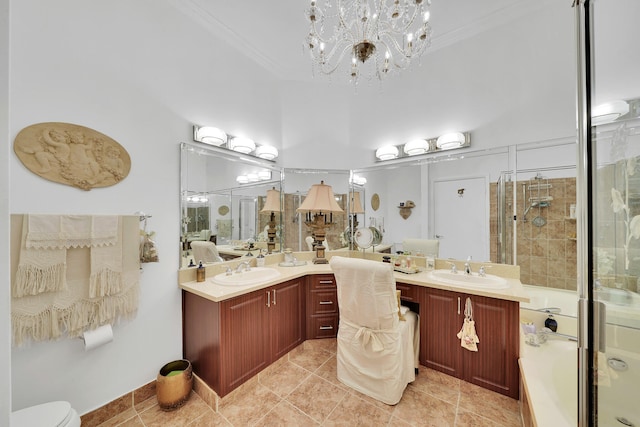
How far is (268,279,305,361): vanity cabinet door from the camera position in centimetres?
206

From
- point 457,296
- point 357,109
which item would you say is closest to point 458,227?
point 457,296

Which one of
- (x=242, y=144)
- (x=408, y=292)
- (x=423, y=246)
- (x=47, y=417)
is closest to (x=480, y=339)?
(x=408, y=292)

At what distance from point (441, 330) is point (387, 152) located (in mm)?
1923

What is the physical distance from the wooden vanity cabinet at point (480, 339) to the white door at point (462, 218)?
0.62 metres

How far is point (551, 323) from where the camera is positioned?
1887 millimetres

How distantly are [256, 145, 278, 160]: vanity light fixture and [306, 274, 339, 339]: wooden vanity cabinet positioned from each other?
1.46 m

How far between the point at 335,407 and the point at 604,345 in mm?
1526

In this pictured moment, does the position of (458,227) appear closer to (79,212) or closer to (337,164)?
(337,164)

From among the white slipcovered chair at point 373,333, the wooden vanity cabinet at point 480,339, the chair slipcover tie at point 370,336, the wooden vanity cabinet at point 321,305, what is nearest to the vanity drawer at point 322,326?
the wooden vanity cabinet at point 321,305

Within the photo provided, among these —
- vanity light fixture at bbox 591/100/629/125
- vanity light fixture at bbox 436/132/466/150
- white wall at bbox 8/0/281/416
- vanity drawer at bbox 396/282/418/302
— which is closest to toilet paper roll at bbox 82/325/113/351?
white wall at bbox 8/0/281/416

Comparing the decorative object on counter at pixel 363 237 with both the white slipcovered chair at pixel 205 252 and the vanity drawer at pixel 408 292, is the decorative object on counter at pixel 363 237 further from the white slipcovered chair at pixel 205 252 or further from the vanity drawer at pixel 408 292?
the white slipcovered chair at pixel 205 252

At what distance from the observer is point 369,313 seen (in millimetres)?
1668

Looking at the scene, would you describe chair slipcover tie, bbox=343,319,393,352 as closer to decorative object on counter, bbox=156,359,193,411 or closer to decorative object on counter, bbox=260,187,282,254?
decorative object on counter, bbox=156,359,193,411

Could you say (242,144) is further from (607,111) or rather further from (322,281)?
(607,111)
